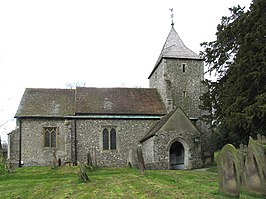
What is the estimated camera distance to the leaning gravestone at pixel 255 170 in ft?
30.9

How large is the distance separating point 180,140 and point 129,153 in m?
5.18

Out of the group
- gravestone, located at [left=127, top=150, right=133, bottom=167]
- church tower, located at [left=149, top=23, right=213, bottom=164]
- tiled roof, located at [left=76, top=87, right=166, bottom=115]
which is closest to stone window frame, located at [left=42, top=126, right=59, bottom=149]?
tiled roof, located at [left=76, top=87, right=166, bottom=115]

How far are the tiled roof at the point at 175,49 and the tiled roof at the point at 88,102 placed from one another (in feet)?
13.1

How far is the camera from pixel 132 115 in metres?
29.0

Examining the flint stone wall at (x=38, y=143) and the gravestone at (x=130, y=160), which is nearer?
the gravestone at (x=130, y=160)

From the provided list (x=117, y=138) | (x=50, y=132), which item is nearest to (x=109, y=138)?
(x=117, y=138)

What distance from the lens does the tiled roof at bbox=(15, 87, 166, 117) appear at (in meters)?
28.5

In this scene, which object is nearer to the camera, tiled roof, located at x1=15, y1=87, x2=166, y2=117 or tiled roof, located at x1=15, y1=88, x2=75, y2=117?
tiled roof, located at x1=15, y1=88, x2=75, y2=117

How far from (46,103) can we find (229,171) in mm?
22264

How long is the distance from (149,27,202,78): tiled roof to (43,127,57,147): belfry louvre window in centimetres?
1209

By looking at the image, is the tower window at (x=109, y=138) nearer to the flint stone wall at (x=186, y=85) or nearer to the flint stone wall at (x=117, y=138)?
the flint stone wall at (x=117, y=138)

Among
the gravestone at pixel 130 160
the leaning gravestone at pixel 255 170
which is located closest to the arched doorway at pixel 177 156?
the gravestone at pixel 130 160

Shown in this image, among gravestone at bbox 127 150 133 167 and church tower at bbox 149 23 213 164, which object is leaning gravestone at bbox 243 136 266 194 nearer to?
gravestone at bbox 127 150 133 167

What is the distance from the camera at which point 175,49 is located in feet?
106
